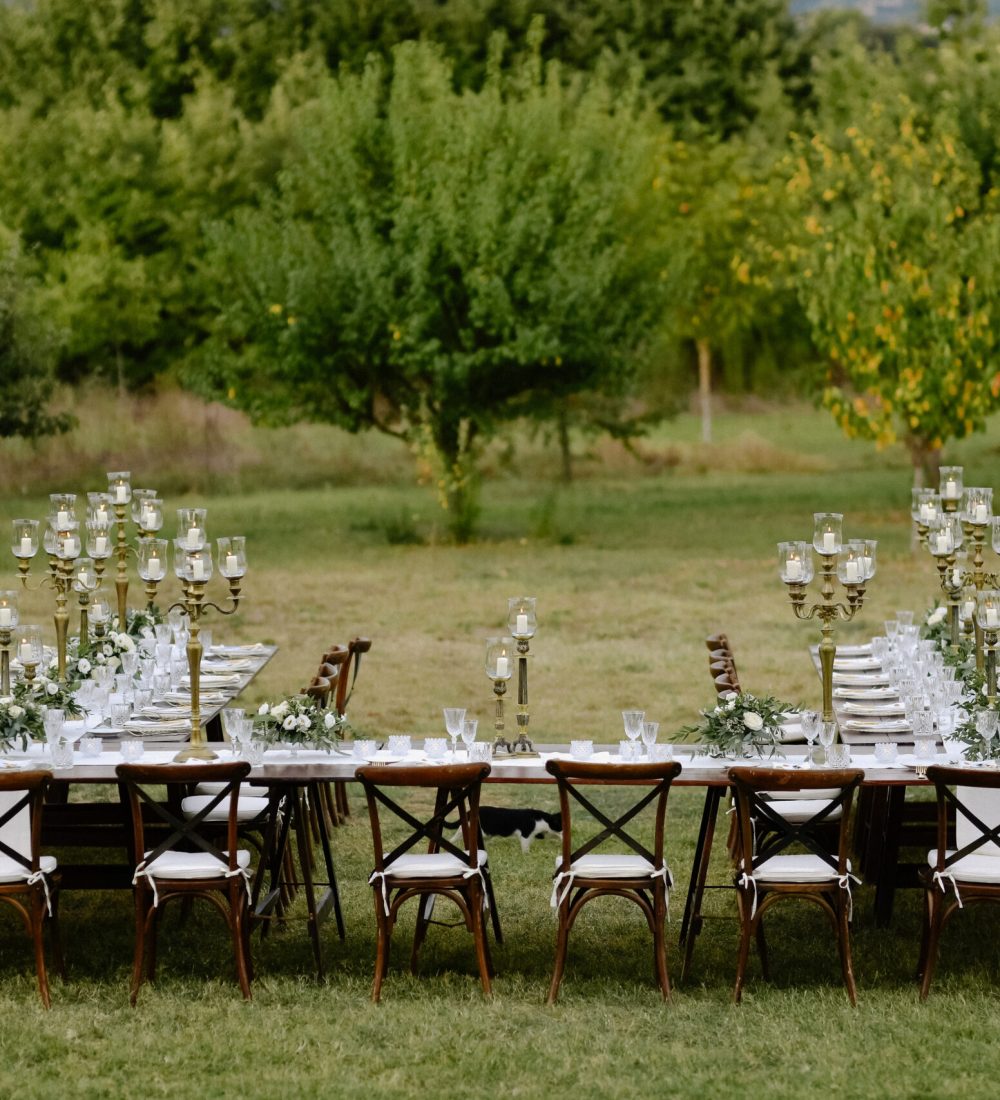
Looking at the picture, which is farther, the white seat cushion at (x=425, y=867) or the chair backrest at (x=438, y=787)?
the white seat cushion at (x=425, y=867)

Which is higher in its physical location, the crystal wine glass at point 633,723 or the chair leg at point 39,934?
the crystal wine glass at point 633,723

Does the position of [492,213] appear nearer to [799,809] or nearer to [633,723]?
[799,809]

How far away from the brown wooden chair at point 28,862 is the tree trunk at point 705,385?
28867mm

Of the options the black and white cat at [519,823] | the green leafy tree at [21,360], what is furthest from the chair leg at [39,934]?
the green leafy tree at [21,360]

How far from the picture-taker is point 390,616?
717 inches

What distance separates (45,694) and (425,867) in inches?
78.9

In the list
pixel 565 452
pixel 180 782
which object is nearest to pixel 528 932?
pixel 180 782

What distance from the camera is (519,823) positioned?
917cm

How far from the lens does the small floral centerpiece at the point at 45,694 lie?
7.75m

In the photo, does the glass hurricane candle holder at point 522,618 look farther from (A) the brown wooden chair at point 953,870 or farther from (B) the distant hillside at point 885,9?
(B) the distant hillside at point 885,9

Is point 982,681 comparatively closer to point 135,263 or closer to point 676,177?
point 135,263

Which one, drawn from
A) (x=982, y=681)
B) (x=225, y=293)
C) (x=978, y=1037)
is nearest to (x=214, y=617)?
(x=225, y=293)

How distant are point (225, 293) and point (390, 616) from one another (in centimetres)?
885

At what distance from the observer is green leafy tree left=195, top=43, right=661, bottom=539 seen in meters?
22.4
